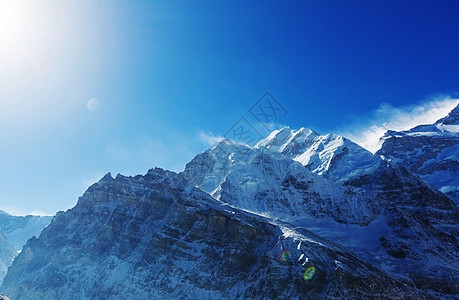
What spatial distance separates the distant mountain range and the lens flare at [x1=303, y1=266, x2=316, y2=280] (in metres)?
0.29

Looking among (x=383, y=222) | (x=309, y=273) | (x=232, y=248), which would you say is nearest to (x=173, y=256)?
(x=232, y=248)

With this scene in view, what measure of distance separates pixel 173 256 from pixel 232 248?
1994cm

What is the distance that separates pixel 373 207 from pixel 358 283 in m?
83.8

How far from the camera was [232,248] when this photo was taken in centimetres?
12650

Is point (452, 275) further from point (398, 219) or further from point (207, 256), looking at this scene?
point (207, 256)

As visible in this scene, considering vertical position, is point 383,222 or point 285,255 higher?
point 383,222

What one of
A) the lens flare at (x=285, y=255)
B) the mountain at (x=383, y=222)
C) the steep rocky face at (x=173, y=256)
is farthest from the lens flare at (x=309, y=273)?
the mountain at (x=383, y=222)

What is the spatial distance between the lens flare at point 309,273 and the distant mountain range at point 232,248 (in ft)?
0.96

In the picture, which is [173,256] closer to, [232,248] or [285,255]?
[232,248]

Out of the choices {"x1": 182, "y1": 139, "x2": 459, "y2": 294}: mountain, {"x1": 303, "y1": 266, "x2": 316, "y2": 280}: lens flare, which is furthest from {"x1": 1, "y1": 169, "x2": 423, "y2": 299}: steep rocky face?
{"x1": 182, "y1": 139, "x2": 459, "y2": 294}: mountain

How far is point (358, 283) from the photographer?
104 metres

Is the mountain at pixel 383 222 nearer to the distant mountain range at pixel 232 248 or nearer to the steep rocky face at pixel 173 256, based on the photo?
the distant mountain range at pixel 232 248

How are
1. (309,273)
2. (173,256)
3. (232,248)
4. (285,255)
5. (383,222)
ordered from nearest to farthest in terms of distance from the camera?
(309,273) → (285,255) → (232,248) → (173,256) → (383,222)

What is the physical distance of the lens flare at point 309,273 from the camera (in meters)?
108
